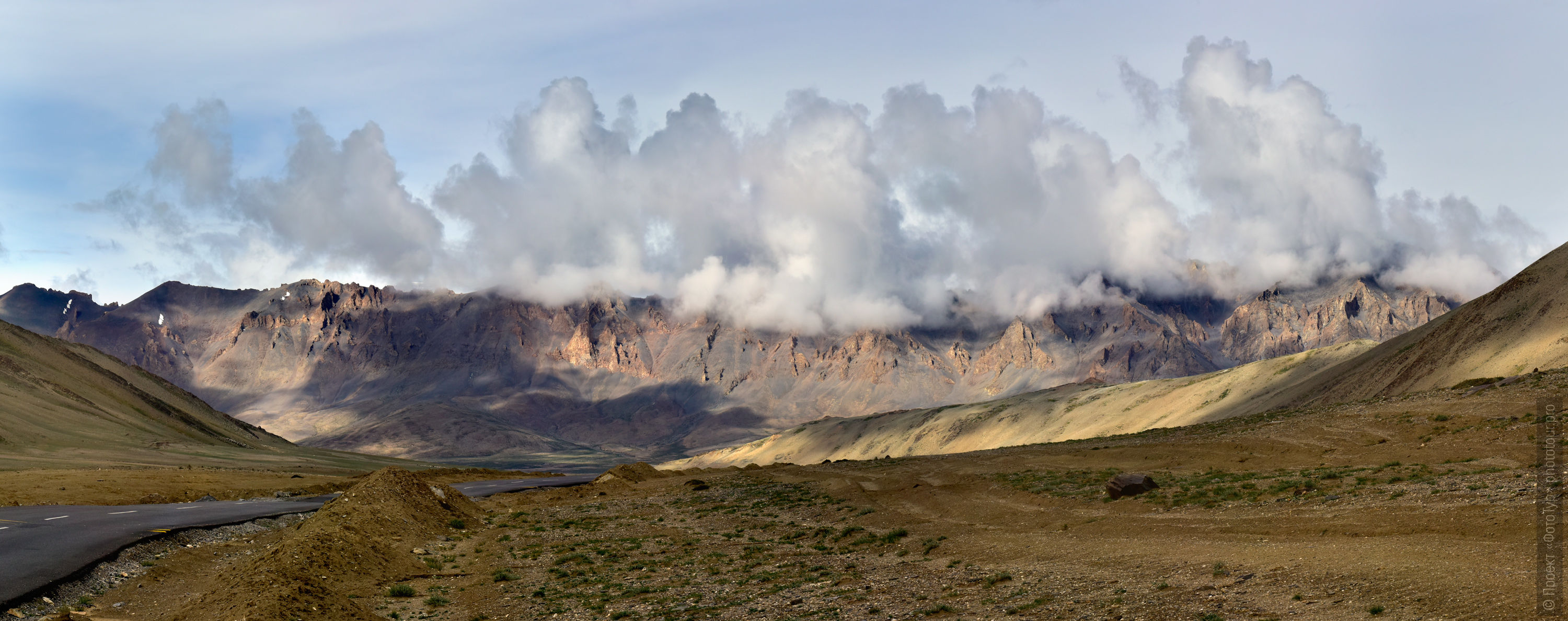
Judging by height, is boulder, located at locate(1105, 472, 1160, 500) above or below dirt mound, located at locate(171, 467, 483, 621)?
above

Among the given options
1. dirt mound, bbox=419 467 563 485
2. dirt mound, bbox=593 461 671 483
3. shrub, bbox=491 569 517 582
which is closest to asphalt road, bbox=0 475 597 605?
shrub, bbox=491 569 517 582

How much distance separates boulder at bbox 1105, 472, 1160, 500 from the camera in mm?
36250

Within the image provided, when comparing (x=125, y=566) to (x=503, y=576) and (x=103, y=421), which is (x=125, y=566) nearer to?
(x=503, y=576)

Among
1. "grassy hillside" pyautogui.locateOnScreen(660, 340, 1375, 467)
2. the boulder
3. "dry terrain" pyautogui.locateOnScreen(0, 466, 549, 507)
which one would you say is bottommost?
"dry terrain" pyautogui.locateOnScreen(0, 466, 549, 507)

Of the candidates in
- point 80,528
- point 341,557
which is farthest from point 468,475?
point 341,557

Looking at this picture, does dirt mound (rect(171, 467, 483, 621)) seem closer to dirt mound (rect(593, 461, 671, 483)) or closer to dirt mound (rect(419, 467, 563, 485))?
dirt mound (rect(593, 461, 671, 483))

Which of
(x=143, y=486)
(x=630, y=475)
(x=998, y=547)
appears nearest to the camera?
(x=998, y=547)

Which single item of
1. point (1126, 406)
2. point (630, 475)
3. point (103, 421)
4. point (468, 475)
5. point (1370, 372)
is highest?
point (1370, 372)

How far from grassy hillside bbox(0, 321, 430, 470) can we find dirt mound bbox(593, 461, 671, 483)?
4692cm

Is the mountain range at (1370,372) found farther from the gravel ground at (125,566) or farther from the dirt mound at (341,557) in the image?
the gravel ground at (125,566)

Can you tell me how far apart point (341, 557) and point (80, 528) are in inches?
522

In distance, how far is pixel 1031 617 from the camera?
20031 millimetres

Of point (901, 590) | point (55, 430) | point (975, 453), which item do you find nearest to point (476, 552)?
point (901, 590)

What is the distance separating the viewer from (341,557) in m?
27.9
